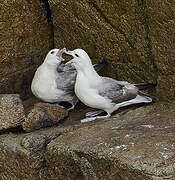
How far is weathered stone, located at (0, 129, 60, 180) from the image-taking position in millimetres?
4598

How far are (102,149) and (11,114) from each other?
A: 1.14 meters

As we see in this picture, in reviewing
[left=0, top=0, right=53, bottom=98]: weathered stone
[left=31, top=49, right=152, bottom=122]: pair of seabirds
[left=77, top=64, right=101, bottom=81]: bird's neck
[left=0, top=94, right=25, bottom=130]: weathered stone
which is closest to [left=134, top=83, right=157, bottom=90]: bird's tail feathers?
[left=31, top=49, right=152, bottom=122]: pair of seabirds

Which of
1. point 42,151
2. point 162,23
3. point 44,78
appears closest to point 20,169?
point 42,151

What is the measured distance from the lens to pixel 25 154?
459 centimetres

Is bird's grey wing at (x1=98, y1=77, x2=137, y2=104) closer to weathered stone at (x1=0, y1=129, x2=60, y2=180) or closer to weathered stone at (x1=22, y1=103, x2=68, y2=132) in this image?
weathered stone at (x1=22, y1=103, x2=68, y2=132)

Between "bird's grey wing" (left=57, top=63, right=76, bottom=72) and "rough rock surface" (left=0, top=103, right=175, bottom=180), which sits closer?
"rough rock surface" (left=0, top=103, right=175, bottom=180)

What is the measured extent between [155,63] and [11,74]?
1588mm

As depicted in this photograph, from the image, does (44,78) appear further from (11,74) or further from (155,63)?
(155,63)

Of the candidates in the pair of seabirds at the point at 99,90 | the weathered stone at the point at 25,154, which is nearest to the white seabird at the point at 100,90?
the pair of seabirds at the point at 99,90

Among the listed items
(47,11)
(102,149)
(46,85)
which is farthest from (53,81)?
(102,149)

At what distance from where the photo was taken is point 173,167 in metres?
3.71

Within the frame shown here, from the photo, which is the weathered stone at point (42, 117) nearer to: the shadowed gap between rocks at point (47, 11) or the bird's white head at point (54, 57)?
the bird's white head at point (54, 57)

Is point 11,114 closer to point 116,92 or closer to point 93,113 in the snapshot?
point 93,113

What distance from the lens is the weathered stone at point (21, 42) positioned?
17.7 feet
